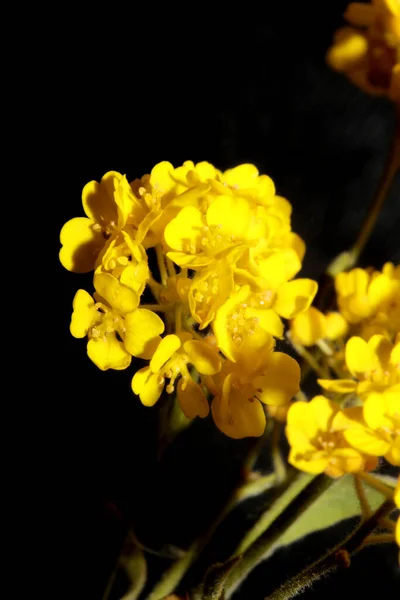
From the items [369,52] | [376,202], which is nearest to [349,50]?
[369,52]

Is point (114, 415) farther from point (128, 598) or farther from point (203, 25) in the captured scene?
point (203, 25)

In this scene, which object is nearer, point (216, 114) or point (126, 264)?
point (126, 264)

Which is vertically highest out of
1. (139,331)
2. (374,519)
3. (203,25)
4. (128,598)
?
(203,25)

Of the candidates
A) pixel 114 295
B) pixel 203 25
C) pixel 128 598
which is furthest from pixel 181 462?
pixel 203 25

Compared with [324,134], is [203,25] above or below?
above

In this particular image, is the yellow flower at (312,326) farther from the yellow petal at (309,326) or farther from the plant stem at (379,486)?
the plant stem at (379,486)

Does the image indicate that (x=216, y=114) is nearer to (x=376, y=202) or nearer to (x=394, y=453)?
(x=376, y=202)
